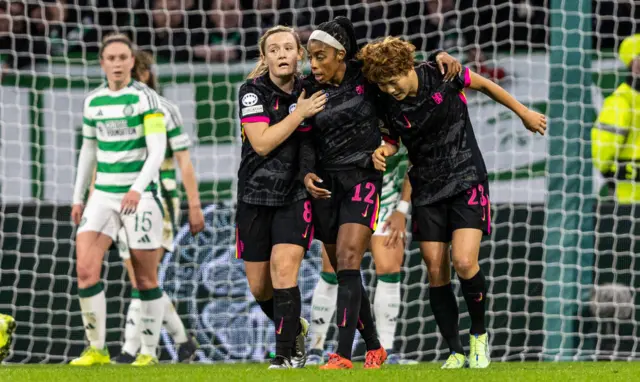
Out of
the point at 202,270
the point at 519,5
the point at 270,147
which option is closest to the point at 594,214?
the point at 519,5

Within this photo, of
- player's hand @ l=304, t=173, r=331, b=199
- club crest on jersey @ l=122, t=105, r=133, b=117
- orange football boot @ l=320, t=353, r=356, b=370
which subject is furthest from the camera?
club crest on jersey @ l=122, t=105, r=133, b=117

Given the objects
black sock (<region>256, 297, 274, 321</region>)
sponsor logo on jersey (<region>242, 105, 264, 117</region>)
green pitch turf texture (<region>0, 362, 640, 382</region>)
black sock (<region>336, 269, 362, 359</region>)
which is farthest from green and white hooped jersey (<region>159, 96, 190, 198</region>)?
green pitch turf texture (<region>0, 362, 640, 382</region>)

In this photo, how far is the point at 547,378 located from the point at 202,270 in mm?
3768

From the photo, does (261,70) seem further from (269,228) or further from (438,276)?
(438,276)

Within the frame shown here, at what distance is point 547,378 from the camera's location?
4.92 meters

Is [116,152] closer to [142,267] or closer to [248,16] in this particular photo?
[142,267]

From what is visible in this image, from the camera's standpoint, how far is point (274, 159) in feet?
18.6

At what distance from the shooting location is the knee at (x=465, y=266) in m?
5.71

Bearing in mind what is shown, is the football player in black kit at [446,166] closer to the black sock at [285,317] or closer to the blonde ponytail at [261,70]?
the blonde ponytail at [261,70]

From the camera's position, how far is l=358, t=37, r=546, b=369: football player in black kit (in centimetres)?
570

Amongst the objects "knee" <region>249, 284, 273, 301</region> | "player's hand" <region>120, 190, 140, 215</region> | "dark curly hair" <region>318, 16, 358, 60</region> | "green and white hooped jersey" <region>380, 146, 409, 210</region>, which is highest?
"dark curly hair" <region>318, 16, 358, 60</region>

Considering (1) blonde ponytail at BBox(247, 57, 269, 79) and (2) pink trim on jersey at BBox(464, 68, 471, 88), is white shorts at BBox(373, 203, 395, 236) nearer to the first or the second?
(2) pink trim on jersey at BBox(464, 68, 471, 88)

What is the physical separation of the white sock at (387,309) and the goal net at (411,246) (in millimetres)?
848

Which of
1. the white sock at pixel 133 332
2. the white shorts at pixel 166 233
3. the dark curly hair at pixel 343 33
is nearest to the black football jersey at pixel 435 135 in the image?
the dark curly hair at pixel 343 33
